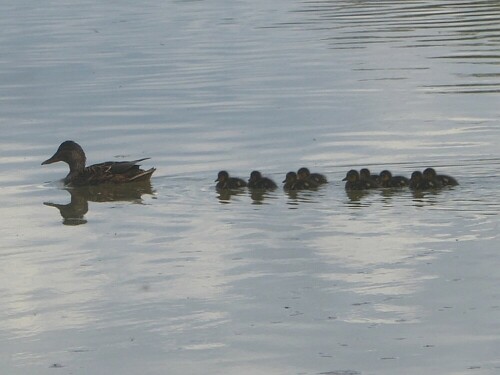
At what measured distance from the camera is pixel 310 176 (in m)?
10.7

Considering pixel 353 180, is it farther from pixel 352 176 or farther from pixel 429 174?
pixel 429 174

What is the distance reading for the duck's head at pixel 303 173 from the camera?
10623 millimetres

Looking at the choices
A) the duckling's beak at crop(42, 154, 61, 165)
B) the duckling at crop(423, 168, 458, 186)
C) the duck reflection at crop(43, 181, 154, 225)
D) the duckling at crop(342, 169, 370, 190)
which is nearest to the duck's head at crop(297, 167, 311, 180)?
the duckling at crop(342, 169, 370, 190)

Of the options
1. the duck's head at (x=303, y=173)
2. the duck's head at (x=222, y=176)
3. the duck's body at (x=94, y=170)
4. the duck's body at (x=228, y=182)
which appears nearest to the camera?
the duck's head at (x=303, y=173)

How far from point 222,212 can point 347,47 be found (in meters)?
12.0

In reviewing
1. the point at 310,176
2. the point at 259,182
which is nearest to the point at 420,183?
the point at 310,176

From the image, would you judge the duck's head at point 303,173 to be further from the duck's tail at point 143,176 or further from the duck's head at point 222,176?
the duck's tail at point 143,176

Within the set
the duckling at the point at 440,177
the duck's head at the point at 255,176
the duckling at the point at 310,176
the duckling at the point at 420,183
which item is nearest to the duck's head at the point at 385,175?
the duckling at the point at 420,183

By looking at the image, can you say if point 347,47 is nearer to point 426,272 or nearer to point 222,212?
point 222,212

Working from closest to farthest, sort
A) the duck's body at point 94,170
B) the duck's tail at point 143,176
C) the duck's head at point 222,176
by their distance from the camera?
the duck's head at point 222,176 → the duck's tail at point 143,176 → the duck's body at point 94,170

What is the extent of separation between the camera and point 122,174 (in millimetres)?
11805

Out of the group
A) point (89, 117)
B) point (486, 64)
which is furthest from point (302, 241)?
point (486, 64)

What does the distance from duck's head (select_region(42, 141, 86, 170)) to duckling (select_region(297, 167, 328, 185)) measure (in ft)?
7.11

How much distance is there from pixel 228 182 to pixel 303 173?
0.54m
